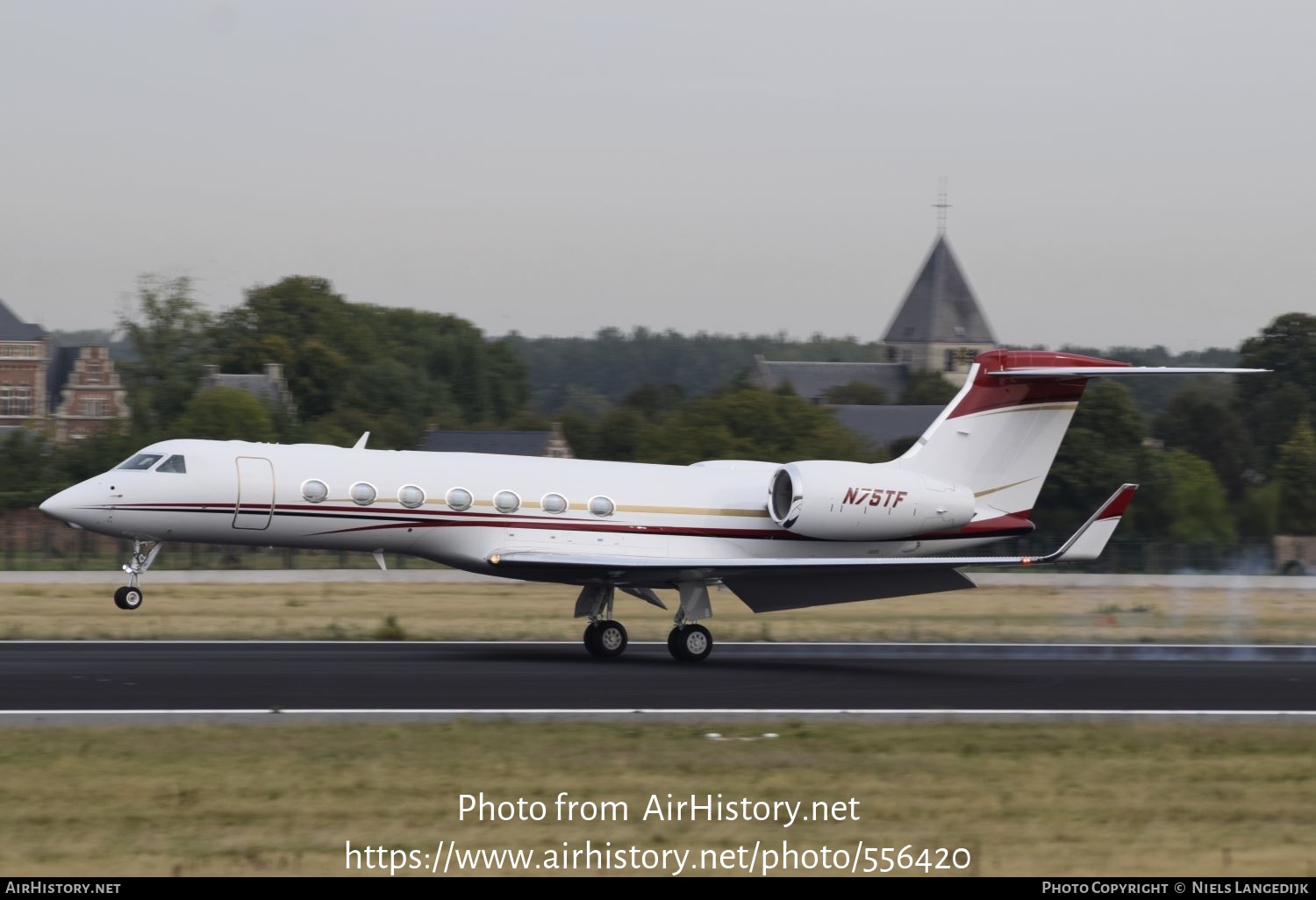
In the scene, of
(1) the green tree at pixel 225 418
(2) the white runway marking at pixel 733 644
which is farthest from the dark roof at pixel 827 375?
(2) the white runway marking at pixel 733 644

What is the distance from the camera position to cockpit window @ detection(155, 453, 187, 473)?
21.2m

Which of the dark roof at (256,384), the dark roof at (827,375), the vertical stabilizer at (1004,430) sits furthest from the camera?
the dark roof at (827,375)

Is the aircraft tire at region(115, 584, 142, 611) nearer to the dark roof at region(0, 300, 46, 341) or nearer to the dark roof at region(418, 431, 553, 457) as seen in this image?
the dark roof at region(418, 431, 553, 457)

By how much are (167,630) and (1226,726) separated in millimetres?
16711

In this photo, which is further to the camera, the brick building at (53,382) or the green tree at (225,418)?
the brick building at (53,382)

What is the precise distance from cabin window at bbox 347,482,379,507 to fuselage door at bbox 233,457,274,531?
3.61 feet

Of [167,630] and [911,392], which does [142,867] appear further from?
[911,392]

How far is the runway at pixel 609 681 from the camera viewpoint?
16.0 meters

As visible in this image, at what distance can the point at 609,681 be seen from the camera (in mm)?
18594

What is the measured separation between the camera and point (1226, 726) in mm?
15656

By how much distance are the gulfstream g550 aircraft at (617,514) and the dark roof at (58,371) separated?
98360 millimetres

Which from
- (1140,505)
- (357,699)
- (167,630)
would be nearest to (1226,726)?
(357,699)

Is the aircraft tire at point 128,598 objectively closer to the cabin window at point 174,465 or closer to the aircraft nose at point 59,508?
the aircraft nose at point 59,508

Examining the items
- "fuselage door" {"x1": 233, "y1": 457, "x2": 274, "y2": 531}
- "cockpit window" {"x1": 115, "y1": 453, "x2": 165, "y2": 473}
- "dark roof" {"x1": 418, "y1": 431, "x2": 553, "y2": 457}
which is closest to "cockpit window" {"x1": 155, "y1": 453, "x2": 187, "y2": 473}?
"cockpit window" {"x1": 115, "y1": 453, "x2": 165, "y2": 473}
